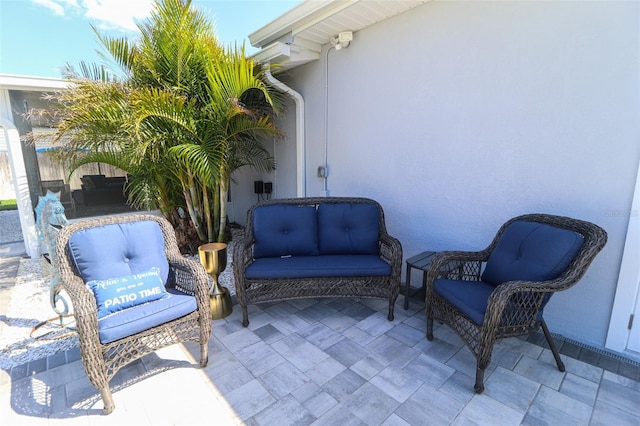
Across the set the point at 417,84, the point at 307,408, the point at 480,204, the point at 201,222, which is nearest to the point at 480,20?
the point at 417,84

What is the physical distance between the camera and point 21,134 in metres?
4.68

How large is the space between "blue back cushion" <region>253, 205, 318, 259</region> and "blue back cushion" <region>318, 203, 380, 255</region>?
0.38ft

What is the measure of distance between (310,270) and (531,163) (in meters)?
2.25

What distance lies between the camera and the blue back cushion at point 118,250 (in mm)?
2176

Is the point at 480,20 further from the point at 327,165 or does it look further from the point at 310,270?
the point at 310,270

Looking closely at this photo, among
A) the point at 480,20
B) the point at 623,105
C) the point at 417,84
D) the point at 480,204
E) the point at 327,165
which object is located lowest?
the point at 480,204

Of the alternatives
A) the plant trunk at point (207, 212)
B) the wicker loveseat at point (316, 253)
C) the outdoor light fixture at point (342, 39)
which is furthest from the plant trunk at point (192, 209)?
the outdoor light fixture at point (342, 39)

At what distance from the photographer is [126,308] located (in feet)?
6.69

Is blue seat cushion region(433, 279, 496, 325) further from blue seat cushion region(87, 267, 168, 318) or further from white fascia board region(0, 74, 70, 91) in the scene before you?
A: white fascia board region(0, 74, 70, 91)

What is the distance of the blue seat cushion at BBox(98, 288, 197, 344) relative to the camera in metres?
1.83

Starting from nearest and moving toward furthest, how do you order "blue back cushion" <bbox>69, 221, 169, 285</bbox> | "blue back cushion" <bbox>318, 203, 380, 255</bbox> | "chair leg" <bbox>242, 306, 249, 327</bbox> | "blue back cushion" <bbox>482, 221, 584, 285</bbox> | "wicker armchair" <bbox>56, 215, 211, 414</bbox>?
"wicker armchair" <bbox>56, 215, 211, 414</bbox>, "blue back cushion" <bbox>482, 221, 584, 285</bbox>, "blue back cushion" <bbox>69, 221, 169, 285</bbox>, "chair leg" <bbox>242, 306, 249, 327</bbox>, "blue back cushion" <bbox>318, 203, 380, 255</bbox>

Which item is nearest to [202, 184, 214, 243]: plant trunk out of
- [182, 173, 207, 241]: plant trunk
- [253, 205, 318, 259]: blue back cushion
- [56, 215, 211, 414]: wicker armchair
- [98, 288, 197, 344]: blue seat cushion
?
[182, 173, 207, 241]: plant trunk

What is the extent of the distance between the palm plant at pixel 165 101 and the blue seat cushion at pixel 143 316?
6.27ft

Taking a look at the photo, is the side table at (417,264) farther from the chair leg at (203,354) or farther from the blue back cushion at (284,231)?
the chair leg at (203,354)
